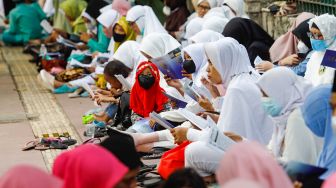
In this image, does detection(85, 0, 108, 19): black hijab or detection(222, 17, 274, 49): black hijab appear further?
detection(85, 0, 108, 19): black hijab

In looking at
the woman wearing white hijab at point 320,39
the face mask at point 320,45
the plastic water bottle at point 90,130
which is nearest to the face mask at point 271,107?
the woman wearing white hijab at point 320,39

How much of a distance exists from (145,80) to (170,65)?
417mm

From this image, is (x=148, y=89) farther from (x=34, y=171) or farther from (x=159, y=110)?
(x=34, y=171)

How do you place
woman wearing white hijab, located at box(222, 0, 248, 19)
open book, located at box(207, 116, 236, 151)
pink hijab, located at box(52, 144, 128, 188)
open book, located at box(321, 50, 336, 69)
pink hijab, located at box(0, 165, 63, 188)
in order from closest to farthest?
1. pink hijab, located at box(0, 165, 63, 188)
2. pink hijab, located at box(52, 144, 128, 188)
3. open book, located at box(207, 116, 236, 151)
4. open book, located at box(321, 50, 336, 69)
5. woman wearing white hijab, located at box(222, 0, 248, 19)

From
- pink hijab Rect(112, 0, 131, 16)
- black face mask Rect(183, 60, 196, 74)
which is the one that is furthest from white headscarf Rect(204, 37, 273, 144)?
pink hijab Rect(112, 0, 131, 16)

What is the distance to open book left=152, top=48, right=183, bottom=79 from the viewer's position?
952cm

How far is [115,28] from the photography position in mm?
12492

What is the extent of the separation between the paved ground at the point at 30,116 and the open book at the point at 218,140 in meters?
1.75

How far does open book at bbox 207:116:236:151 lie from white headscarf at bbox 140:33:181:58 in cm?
323

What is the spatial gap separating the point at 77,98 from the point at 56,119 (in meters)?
1.45

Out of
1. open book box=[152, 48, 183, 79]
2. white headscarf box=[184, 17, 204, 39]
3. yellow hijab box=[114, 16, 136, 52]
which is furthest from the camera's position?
yellow hijab box=[114, 16, 136, 52]

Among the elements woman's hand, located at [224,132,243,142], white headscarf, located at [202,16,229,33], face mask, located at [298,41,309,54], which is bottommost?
white headscarf, located at [202,16,229,33]

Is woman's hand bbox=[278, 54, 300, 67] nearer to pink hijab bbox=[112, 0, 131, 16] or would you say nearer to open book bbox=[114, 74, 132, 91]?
open book bbox=[114, 74, 132, 91]

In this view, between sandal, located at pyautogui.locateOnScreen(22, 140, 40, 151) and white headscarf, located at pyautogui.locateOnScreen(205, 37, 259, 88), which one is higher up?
white headscarf, located at pyautogui.locateOnScreen(205, 37, 259, 88)
